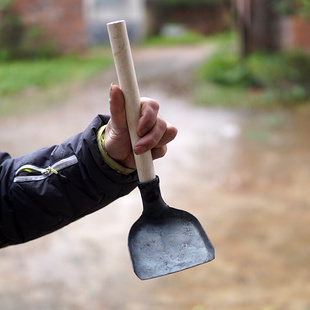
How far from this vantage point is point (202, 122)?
6.66m

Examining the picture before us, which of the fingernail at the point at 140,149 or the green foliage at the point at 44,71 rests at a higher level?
the fingernail at the point at 140,149

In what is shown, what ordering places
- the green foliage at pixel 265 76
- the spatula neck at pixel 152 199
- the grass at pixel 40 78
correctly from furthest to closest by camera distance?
the green foliage at pixel 265 76, the grass at pixel 40 78, the spatula neck at pixel 152 199

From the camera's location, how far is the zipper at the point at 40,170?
1.40 m

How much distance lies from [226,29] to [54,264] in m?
15.8

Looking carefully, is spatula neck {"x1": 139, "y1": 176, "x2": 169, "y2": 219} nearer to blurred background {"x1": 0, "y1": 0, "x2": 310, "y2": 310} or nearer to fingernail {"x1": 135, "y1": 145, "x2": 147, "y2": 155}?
fingernail {"x1": 135, "y1": 145, "x2": 147, "y2": 155}

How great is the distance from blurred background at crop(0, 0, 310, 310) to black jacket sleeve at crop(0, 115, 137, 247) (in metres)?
1.66

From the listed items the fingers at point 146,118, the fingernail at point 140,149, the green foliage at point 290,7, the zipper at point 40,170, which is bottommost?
the green foliage at point 290,7

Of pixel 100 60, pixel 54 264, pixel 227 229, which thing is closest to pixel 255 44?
pixel 100 60

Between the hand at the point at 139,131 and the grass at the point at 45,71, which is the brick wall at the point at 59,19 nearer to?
the grass at the point at 45,71

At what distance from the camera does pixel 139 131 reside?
48.6 inches

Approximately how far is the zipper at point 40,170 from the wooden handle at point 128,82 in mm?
219

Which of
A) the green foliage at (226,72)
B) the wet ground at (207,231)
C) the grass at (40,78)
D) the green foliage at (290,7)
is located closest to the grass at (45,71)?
the grass at (40,78)

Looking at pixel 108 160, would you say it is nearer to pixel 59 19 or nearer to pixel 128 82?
pixel 128 82

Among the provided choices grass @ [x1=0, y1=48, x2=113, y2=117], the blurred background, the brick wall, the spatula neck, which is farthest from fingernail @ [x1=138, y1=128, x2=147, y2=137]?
the brick wall
